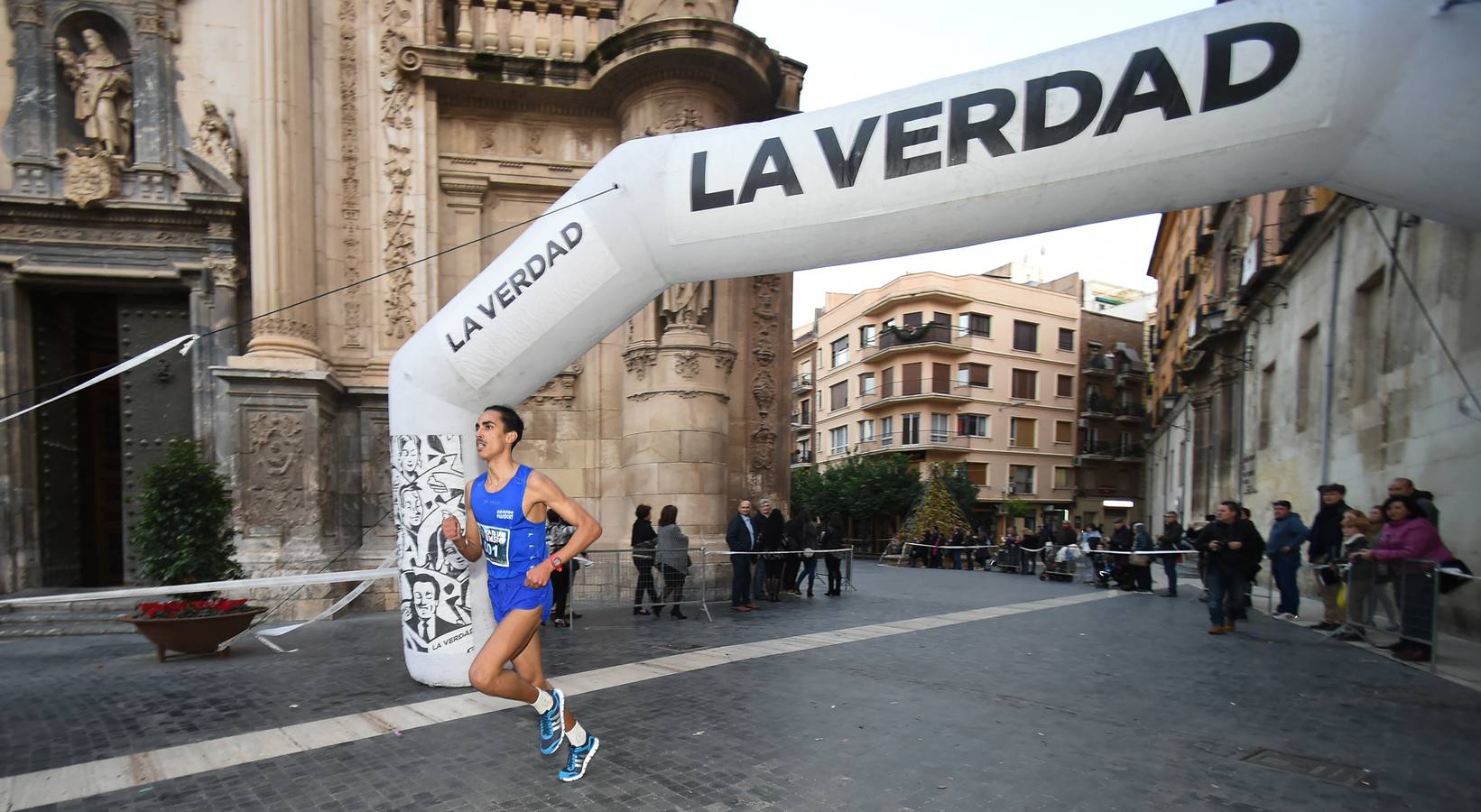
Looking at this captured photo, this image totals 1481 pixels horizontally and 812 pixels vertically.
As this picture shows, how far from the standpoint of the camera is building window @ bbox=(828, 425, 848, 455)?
5534cm

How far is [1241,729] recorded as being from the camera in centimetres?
506

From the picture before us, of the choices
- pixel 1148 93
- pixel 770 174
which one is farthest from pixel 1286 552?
pixel 770 174

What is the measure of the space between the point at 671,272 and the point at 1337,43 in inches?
151

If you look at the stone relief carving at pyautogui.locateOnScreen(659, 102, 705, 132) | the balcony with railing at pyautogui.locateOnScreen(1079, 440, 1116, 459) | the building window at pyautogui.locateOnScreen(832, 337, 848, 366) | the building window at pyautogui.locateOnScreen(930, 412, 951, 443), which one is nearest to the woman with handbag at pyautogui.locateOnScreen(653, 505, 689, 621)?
the stone relief carving at pyautogui.locateOnScreen(659, 102, 705, 132)

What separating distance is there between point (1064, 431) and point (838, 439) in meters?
15.8

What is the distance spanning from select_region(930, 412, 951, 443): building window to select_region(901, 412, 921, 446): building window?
0.85 m

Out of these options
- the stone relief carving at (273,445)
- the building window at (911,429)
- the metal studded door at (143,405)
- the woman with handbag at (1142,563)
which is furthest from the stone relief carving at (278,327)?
the building window at (911,429)

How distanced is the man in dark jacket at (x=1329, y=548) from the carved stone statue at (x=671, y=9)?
11.2 m

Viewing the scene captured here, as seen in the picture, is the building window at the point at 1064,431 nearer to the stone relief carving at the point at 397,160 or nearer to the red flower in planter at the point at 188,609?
the stone relief carving at the point at 397,160

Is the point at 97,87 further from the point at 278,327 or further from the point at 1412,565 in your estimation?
the point at 1412,565

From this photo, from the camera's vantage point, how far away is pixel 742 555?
11.0 metres

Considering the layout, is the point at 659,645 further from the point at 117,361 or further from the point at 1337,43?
the point at 117,361

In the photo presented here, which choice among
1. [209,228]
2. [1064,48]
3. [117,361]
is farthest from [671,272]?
[117,361]

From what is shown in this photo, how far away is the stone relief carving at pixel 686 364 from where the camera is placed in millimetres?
12117
